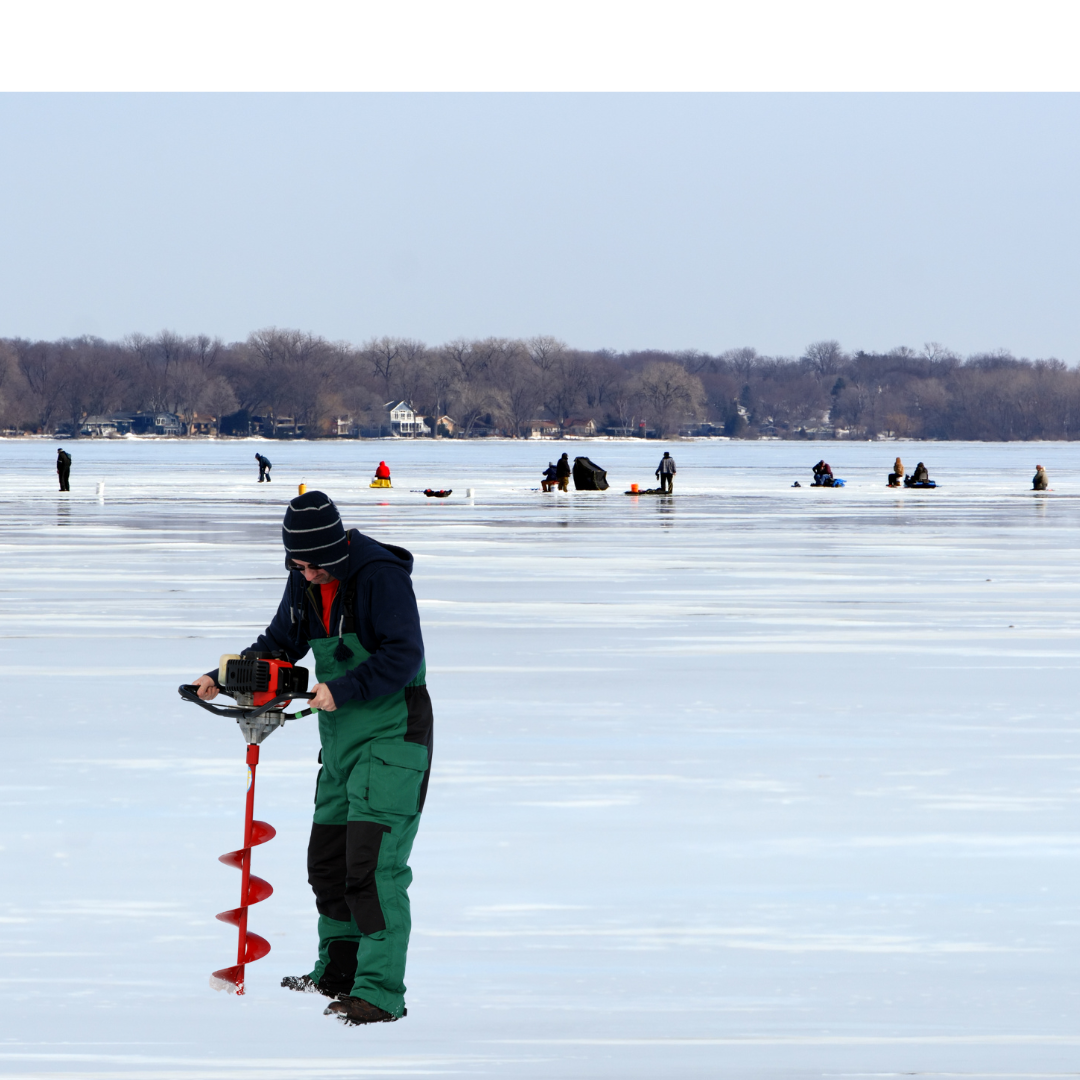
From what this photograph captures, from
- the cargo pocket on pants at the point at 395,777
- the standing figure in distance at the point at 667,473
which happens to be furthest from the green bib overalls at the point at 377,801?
the standing figure in distance at the point at 667,473

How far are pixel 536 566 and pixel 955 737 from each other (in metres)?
12.5

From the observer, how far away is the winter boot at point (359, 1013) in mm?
4766

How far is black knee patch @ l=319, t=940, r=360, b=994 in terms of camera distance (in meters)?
4.98

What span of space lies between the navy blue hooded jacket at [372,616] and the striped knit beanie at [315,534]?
8 cm

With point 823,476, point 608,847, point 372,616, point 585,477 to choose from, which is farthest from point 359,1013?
point 823,476

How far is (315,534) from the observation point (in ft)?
15.5

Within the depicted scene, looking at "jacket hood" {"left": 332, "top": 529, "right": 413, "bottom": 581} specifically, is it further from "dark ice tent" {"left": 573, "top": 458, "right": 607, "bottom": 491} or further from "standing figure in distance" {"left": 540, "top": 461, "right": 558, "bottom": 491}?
"dark ice tent" {"left": 573, "top": 458, "right": 607, "bottom": 491}

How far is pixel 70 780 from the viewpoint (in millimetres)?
8148

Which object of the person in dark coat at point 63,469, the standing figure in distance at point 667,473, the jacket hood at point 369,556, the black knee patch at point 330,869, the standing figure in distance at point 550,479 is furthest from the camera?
the standing figure in distance at point 550,479

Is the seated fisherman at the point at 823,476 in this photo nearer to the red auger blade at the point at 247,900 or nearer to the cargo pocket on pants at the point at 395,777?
the red auger blade at the point at 247,900

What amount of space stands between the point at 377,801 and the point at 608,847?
2378mm

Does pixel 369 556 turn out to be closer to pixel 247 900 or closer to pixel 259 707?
pixel 259 707

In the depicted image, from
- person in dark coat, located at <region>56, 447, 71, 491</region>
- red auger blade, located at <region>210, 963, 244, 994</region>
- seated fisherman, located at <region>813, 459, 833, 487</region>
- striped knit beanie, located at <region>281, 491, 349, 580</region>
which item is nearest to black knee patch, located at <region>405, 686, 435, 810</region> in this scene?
striped knit beanie, located at <region>281, 491, 349, 580</region>

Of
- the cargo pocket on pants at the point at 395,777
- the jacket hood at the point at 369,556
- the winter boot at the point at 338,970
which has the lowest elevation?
the winter boot at the point at 338,970
